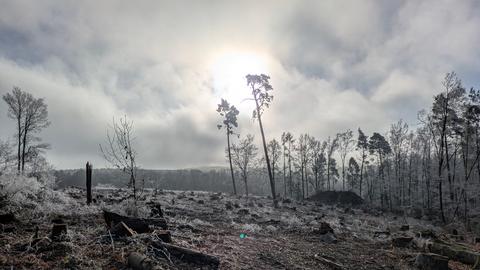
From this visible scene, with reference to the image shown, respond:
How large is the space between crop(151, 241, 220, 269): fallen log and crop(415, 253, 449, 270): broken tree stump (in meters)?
6.57

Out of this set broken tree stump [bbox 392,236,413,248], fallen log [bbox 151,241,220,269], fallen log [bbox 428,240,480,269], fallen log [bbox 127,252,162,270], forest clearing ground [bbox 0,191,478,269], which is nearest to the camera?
fallen log [bbox 127,252,162,270]

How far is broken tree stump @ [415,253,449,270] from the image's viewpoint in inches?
374

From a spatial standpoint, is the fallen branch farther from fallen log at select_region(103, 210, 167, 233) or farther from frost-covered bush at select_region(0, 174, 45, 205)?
frost-covered bush at select_region(0, 174, 45, 205)

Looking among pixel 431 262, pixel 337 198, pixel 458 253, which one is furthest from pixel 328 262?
pixel 337 198

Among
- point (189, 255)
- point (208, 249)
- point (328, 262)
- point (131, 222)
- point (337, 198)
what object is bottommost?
point (337, 198)

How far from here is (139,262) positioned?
5969 mm

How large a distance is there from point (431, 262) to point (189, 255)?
7.34 metres

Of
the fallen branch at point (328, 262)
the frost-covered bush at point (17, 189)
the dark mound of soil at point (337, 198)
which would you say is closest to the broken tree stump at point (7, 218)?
the frost-covered bush at point (17, 189)

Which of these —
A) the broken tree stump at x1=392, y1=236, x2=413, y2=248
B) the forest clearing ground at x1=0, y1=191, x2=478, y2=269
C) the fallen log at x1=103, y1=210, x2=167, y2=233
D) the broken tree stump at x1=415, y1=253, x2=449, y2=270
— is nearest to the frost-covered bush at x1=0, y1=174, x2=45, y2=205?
the forest clearing ground at x1=0, y1=191, x2=478, y2=269

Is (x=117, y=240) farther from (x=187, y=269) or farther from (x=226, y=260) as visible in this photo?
(x=226, y=260)

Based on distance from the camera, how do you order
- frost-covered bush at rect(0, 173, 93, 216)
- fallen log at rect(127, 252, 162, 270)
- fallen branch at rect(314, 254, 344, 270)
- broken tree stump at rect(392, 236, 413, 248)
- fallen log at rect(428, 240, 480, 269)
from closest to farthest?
fallen log at rect(127, 252, 162, 270)
fallen branch at rect(314, 254, 344, 270)
frost-covered bush at rect(0, 173, 93, 216)
fallen log at rect(428, 240, 480, 269)
broken tree stump at rect(392, 236, 413, 248)

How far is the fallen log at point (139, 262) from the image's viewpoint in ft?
19.1

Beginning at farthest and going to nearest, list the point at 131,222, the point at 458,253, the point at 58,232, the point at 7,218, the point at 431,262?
the point at 458,253 → the point at 431,262 → the point at 7,218 → the point at 131,222 → the point at 58,232

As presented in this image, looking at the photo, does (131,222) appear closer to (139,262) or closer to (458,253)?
(139,262)
